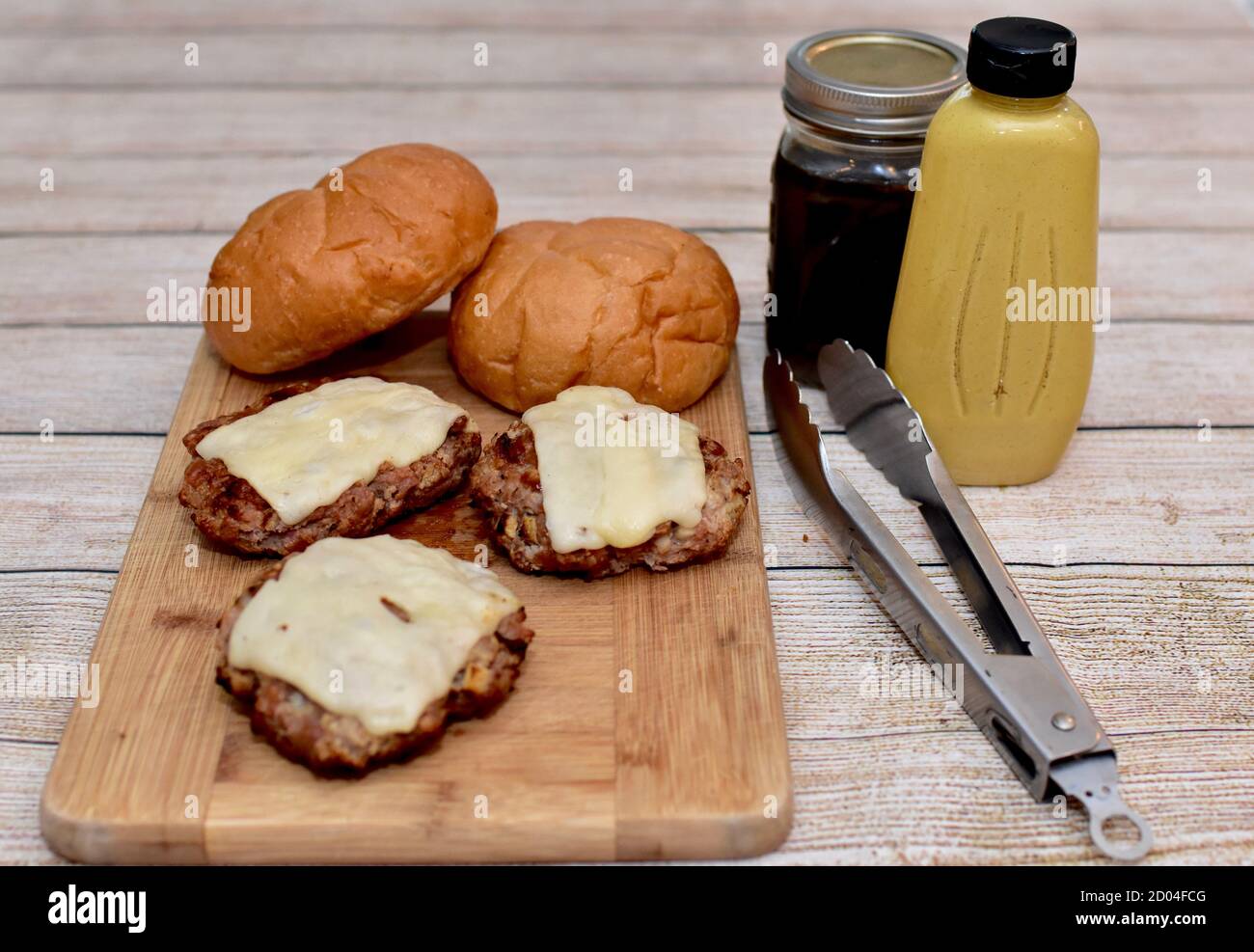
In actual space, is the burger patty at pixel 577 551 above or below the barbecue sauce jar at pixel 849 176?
below

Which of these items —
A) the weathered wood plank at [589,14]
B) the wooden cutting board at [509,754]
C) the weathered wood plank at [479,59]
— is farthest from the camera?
the weathered wood plank at [589,14]

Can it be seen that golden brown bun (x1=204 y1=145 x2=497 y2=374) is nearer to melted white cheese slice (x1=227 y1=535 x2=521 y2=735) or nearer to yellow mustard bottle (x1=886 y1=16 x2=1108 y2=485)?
melted white cheese slice (x1=227 y1=535 x2=521 y2=735)

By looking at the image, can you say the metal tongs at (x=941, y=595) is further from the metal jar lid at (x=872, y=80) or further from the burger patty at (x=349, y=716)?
the burger patty at (x=349, y=716)

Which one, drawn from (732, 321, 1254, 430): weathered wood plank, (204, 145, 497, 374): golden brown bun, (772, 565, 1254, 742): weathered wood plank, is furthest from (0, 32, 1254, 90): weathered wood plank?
(772, 565, 1254, 742): weathered wood plank

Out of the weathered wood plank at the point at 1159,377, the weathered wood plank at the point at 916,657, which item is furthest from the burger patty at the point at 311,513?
the weathered wood plank at the point at 1159,377

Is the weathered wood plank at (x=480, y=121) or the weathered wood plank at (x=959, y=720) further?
the weathered wood plank at (x=480, y=121)

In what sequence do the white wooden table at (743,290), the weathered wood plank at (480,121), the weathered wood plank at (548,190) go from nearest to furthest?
the white wooden table at (743,290) < the weathered wood plank at (548,190) < the weathered wood plank at (480,121)

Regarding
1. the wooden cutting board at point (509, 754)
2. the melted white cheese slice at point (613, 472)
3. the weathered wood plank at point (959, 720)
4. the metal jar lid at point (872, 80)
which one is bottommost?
the weathered wood plank at point (959, 720)

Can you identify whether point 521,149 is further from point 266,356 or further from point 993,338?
point 993,338
